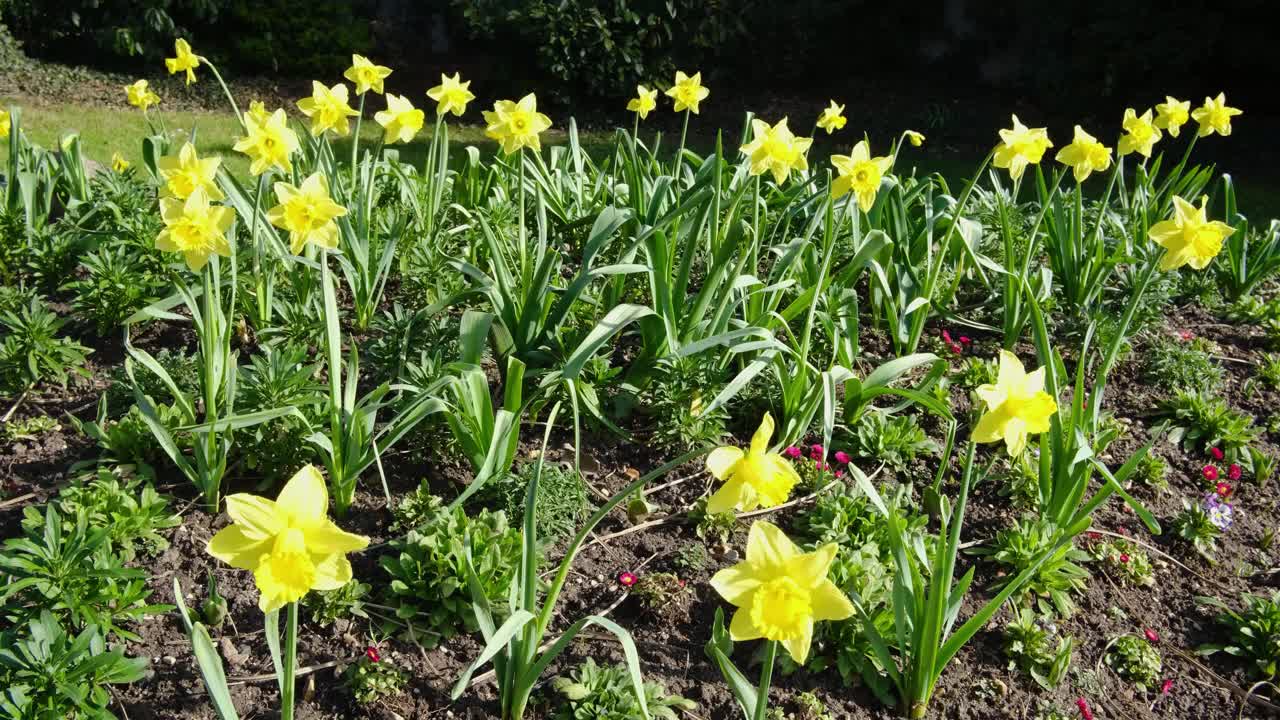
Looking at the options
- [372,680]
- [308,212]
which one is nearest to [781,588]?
[372,680]

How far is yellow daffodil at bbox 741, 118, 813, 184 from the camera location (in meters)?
2.67

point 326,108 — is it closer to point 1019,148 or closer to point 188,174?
point 188,174

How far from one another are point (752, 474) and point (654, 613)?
2.81 feet

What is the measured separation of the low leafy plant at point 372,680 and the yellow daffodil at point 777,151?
1.58 m

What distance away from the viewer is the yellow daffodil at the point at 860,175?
2.60 m

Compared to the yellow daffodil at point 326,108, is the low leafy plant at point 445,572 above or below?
below

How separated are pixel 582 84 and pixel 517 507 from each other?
6.17 metres

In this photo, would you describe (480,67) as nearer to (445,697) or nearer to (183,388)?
(183,388)

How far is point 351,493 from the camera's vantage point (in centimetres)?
236

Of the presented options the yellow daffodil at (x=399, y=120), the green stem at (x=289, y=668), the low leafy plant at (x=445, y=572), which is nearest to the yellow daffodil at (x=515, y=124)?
the yellow daffodil at (x=399, y=120)

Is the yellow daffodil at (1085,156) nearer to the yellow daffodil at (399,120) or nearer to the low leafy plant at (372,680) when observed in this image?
the yellow daffodil at (399,120)

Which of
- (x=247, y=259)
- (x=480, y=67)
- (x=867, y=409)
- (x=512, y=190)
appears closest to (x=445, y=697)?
(x=867, y=409)

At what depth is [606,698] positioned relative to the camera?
1.92 meters

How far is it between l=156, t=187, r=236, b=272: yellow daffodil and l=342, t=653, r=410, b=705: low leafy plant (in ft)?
2.91
